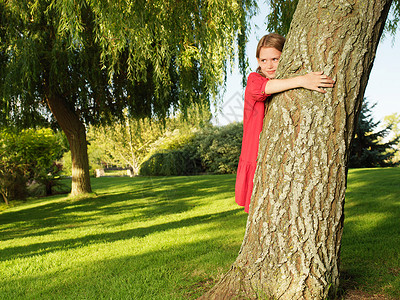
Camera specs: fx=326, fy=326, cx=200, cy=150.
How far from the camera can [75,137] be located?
9102 millimetres

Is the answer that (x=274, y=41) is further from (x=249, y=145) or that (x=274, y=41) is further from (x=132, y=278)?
(x=132, y=278)

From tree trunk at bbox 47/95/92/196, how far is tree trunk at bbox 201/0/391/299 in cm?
780

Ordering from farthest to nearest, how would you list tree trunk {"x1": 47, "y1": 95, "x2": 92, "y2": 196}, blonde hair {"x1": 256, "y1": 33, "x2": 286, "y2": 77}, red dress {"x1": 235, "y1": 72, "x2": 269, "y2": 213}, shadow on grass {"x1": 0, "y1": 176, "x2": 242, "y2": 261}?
tree trunk {"x1": 47, "y1": 95, "x2": 92, "y2": 196}, shadow on grass {"x1": 0, "y1": 176, "x2": 242, "y2": 261}, blonde hair {"x1": 256, "y1": 33, "x2": 286, "y2": 77}, red dress {"x1": 235, "y1": 72, "x2": 269, "y2": 213}

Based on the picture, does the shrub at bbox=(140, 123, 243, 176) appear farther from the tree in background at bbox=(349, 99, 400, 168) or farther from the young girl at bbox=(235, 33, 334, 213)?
the young girl at bbox=(235, 33, 334, 213)

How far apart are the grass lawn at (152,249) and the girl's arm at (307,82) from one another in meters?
1.49

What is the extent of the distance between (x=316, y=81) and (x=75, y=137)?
27.0 feet

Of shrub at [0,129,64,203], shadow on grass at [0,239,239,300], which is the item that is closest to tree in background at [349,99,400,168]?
shrub at [0,129,64,203]

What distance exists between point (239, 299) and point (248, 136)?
115 cm

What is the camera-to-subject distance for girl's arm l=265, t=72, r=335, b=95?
200 centimetres

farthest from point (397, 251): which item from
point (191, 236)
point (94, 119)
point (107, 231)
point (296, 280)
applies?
point (94, 119)

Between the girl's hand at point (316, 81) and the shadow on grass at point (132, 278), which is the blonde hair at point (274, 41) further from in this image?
the shadow on grass at point (132, 278)

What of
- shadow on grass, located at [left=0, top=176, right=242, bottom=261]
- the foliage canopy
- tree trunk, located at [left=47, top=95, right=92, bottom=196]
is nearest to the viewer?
the foliage canopy

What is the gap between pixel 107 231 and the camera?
5469 millimetres

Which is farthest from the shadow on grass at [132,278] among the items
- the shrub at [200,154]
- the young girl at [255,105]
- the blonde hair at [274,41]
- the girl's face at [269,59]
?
the shrub at [200,154]
